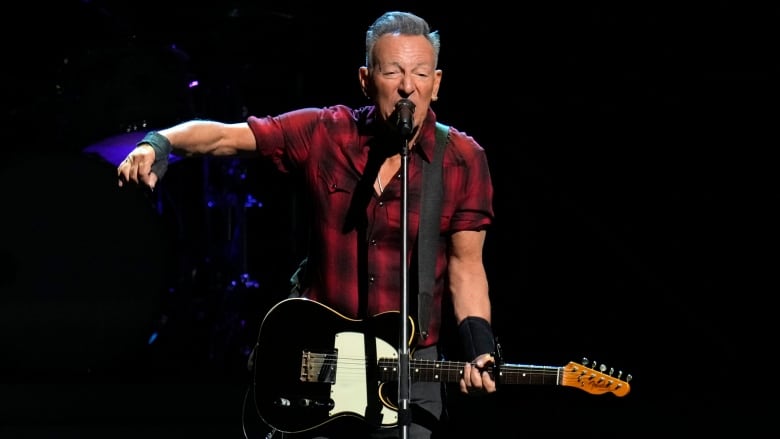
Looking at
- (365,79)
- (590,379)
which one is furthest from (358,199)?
(590,379)

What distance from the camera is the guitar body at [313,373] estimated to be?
10.2ft

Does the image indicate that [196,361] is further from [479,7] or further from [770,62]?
[770,62]

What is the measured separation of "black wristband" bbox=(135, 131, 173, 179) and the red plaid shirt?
1.24 ft

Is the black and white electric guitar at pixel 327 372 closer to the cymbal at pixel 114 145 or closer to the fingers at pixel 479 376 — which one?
the fingers at pixel 479 376

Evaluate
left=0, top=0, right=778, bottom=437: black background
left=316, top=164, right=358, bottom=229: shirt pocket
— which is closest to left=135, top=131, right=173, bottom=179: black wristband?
left=316, top=164, right=358, bottom=229: shirt pocket

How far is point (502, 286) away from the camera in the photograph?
643 cm

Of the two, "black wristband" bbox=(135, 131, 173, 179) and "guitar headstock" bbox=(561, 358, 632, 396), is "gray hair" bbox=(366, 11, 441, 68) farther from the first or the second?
"guitar headstock" bbox=(561, 358, 632, 396)

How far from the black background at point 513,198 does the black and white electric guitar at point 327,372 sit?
2.79 m

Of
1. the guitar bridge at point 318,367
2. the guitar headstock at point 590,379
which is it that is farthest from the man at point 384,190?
the guitar headstock at point 590,379

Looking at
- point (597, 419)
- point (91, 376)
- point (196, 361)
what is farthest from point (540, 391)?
point (91, 376)

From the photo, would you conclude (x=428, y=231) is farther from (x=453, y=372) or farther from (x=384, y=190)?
(x=453, y=372)

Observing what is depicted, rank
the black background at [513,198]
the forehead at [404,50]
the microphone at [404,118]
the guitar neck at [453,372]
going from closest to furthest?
the microphone at [404,118], the guitar neck at [453,372], the forehead at [404,50], the black background at [513,198]

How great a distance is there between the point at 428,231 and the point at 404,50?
Answer: 58 cm

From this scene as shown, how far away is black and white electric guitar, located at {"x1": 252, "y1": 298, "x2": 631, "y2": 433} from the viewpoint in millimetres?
3119
